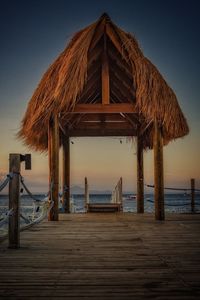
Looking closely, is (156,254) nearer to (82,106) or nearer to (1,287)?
(1,287)

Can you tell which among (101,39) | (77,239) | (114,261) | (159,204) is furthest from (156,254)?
(101,39)

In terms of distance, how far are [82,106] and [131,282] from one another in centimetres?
664

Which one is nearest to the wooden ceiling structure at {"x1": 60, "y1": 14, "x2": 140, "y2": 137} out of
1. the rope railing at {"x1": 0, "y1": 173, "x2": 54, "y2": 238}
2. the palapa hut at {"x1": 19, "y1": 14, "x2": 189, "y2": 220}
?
the palapa hut at {"x1": 19, "y1": 14, "x2": 189, "y2": 220}

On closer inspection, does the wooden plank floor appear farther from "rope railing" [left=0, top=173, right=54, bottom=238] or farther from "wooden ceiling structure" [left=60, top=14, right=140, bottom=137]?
"wooden ceiling structure" [left=60, top=14, right=140, bottom=137]

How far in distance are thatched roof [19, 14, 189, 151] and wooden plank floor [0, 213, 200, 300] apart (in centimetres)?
385

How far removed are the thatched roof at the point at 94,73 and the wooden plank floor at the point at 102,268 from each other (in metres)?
3.85

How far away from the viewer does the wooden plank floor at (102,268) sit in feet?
8.33

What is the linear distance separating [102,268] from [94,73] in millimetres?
7370

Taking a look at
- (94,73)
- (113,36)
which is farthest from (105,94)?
(113,36)

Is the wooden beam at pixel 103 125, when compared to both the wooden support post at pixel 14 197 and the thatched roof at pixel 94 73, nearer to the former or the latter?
the thatched roof at pixel 94 73

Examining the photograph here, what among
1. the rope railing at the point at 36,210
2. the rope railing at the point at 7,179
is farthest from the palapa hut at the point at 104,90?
the rope railing at the point at 7,179

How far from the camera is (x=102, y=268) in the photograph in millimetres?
3299

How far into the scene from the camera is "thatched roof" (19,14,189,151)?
27.5 ft

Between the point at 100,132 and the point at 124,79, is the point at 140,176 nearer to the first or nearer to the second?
the point at 100,132
